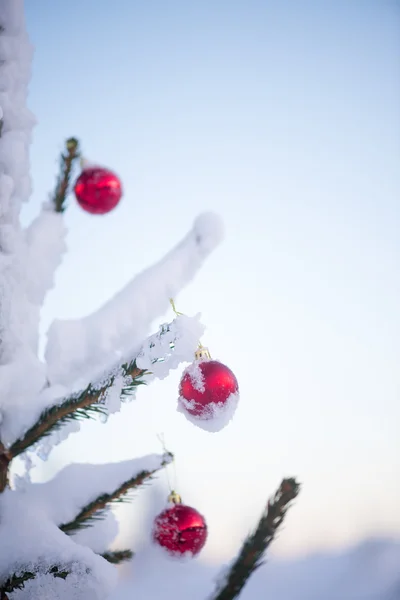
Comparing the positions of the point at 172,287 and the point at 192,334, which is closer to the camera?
the point at 192,334

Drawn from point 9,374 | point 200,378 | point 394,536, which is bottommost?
point 9,374

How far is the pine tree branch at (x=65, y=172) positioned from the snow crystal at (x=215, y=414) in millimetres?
1339

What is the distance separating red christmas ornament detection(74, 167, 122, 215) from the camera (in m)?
2.08

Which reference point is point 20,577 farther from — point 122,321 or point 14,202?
point 14,202

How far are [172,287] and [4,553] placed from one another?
1350 millimetres

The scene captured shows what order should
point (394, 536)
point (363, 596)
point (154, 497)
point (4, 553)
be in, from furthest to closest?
point (394, 536)
point (363, 596)
point (154, 497)
point (4, 553)

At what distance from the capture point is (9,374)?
4.94ft

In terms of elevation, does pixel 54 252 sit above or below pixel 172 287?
below

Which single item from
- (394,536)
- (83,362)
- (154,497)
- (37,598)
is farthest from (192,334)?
(394,536)

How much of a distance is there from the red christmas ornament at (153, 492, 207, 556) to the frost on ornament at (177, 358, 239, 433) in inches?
33.3

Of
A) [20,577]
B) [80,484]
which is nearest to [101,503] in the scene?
[80,484]

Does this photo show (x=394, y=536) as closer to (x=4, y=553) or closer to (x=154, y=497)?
(x=154, y=497)

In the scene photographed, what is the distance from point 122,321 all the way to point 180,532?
3.63ft

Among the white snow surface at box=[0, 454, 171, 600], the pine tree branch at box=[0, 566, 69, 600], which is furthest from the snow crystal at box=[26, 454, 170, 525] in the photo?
the pine tree branch at box=[0, 566, 69, 600]
